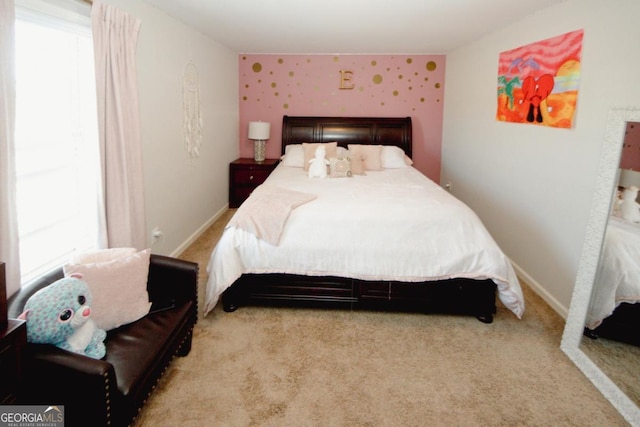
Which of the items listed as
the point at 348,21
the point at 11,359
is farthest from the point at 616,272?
the point at 348,21

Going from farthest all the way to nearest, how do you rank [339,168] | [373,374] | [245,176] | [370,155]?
[245,176] < [370,155] < [339,168] < [373,374]

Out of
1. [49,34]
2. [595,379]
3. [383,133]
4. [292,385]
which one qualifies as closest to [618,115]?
[595,379]

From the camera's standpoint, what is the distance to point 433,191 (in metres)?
3.38

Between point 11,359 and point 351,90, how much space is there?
16.0 feet

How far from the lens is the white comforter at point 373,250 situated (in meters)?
2.63

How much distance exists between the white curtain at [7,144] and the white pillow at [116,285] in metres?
0.23

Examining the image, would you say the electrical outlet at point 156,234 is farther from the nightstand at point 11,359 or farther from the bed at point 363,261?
the nightstand at point 11,359

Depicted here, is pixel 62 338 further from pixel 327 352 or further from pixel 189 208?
pixel 189 208

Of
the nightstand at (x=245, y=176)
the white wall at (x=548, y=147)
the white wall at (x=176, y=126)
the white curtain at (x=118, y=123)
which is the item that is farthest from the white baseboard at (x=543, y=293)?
the nightstand at (x=245, y=176)

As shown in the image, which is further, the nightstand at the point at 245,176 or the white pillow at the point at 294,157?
the nightstand at the point at 245,176

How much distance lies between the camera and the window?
6.61ft

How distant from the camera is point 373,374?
2135 millimetres

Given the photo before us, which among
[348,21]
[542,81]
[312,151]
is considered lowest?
[312,151]

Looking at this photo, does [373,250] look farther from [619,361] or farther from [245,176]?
[245,176]
